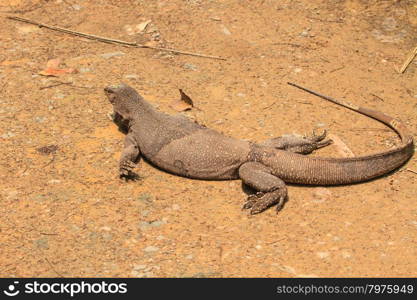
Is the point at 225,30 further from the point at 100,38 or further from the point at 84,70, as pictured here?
the point at 84,70

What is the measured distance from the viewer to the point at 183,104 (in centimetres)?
774

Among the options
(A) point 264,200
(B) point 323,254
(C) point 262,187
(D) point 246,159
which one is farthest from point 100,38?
(B) point 323,254

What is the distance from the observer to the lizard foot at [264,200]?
599 cm

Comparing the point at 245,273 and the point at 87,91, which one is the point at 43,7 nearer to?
the point at 87,91

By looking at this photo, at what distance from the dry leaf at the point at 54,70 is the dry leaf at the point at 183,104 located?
5.56 ft

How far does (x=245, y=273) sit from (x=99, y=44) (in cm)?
529

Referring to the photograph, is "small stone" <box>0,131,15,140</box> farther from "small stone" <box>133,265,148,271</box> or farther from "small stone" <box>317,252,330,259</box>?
"small stone" <box>317,252,330,259</box>

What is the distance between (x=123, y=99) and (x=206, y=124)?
1.09 metres

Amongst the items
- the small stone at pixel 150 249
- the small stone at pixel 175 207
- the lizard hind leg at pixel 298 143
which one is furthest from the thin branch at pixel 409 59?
the small stone at pixel 150 249

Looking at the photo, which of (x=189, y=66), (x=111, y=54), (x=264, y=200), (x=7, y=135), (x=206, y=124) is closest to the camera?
(x=264, y=200)

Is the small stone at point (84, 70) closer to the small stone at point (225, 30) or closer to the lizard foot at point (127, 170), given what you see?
the small stone at point (225, 30)

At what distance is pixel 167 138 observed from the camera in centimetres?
659

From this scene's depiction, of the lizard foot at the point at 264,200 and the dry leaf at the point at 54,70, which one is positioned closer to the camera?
the lizard foot at the point at 264,200

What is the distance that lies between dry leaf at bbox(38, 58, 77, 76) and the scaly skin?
2.07 meters
